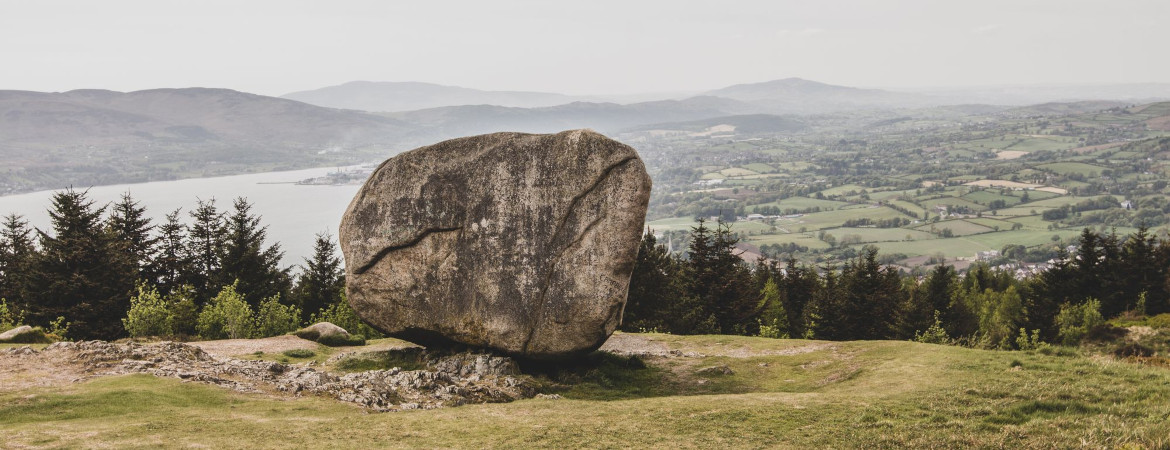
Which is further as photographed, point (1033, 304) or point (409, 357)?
point (1033, 304)

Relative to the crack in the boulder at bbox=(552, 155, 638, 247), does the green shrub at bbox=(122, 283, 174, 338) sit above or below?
below

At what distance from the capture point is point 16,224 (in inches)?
2312

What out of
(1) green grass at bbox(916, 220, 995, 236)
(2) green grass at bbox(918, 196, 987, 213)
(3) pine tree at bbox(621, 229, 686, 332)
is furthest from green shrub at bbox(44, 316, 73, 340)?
(2) green grass at bbox(918, 196, 987, 213)

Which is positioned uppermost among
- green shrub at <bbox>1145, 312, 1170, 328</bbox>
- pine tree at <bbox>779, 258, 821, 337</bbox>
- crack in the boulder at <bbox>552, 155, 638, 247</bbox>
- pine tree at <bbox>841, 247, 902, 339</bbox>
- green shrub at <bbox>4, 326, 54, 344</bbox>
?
crack in the boulder at <bbox>552, 155, 638, 247</bbox>

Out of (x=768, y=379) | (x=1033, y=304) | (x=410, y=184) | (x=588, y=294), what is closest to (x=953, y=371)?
(x=768, y=379)

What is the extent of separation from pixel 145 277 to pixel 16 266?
40.3 feet

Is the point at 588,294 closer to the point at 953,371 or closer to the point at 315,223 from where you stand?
the point at 953,371

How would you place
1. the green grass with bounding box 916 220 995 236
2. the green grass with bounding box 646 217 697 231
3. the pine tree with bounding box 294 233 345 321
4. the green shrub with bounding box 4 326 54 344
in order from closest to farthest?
the green shrub with bounding box 4 326 54 344 → the pine tree with bounding box 294 233 345 321 → the green grass with bounding box 916 220 995 236 → the green grass with bounding box 646 217 697 231

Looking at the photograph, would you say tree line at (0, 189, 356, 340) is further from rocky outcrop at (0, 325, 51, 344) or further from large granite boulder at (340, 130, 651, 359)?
large granite boulder at (340, 130, 651, 359)

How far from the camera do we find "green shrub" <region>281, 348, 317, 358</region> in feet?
94.5

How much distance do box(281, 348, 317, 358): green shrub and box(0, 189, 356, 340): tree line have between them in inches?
373

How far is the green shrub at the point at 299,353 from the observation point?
28812 mm

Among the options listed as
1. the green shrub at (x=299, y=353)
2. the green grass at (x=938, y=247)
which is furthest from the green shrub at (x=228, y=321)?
the green grass at (x=938, y=247)

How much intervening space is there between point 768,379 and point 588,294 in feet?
26.2
